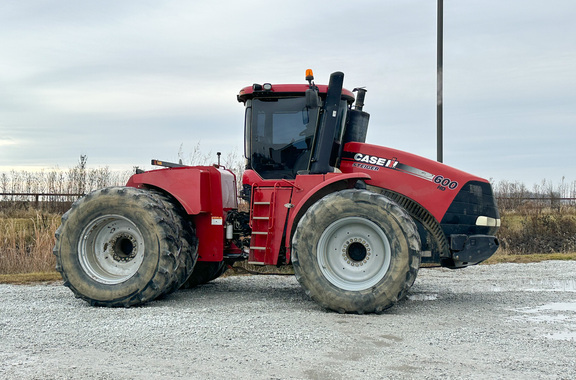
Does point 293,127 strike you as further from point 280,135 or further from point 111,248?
point 111,248

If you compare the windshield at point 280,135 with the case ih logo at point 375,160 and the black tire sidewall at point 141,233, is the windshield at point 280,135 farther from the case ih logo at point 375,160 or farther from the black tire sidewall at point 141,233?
the black tire sidewall at point 141,233

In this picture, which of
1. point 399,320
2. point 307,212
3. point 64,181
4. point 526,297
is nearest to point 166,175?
point 307,212

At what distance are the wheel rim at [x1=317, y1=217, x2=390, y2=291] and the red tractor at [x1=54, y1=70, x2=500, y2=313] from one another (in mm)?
13

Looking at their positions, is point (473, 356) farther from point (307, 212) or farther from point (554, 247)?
point (554, 247)

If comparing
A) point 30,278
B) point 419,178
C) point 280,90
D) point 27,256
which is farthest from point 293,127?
point 27,256

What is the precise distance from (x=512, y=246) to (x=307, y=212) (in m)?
11.3

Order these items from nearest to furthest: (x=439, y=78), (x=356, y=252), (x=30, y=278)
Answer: (x=356, y=252) < (x=30, y=278) < (x=439, y=78)

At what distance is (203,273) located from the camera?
9594mm

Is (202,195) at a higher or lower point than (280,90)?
lower

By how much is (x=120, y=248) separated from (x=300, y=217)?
8.00 ft

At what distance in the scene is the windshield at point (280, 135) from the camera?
27.2ft

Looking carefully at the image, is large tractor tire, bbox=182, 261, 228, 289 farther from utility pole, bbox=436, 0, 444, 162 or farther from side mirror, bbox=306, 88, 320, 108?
utility pole, bbox=436, 0, 444, 162

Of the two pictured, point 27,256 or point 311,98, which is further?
point 27,256

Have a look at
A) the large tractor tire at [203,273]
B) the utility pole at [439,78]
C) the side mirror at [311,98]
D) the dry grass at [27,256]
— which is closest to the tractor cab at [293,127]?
the side mirror at [311,98]
